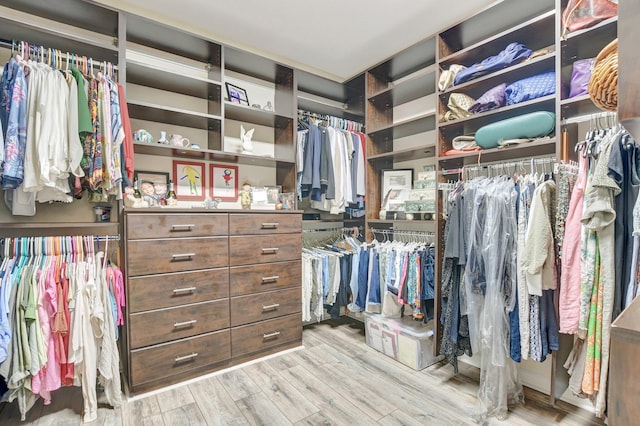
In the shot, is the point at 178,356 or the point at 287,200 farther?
the point at 287,200

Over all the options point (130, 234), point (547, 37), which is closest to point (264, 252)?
point (130, 234)

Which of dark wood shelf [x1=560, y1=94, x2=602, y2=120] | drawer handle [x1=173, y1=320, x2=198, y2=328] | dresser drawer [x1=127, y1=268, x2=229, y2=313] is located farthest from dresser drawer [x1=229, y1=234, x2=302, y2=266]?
dark wood shelf [x1=560, y1=94, x2=602, y2=120]

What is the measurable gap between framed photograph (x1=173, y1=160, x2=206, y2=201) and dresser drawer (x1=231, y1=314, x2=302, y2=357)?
3.66ft

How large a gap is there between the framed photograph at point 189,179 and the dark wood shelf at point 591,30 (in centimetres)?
257

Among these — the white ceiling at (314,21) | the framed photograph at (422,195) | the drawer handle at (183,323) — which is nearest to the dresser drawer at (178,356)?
the drawer handle at (183,323)

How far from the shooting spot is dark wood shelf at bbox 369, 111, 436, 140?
100 inches

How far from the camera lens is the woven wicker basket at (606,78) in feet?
3.11

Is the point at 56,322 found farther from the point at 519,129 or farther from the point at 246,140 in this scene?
the point at 519,129

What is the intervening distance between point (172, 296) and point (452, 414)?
1.82 m

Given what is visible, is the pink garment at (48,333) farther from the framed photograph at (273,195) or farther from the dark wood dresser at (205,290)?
the framed photograph at (273,195)

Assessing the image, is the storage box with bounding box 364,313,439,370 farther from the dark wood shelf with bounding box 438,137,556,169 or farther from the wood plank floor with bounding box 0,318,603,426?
the dark wood shelf with bounding box 438,137,556,169

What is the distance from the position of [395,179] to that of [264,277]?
153 cm

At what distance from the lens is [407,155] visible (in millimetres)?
2797

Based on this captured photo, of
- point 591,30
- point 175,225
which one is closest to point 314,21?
point 591,30
